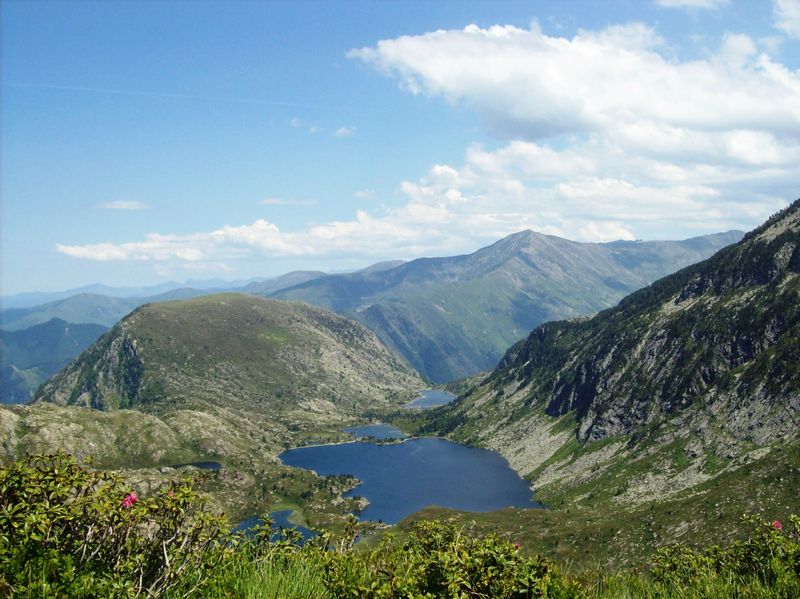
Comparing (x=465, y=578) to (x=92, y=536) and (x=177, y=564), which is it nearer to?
(x=177, y=564)

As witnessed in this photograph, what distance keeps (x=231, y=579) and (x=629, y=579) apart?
10.7 meters

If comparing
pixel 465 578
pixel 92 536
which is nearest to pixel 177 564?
pixel 92 536

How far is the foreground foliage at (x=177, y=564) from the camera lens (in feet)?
30.6

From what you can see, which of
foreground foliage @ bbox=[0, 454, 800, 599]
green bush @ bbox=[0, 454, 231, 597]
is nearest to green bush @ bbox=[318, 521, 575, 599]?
foreground foliage @ bbox=[0, 454, 800, 599]

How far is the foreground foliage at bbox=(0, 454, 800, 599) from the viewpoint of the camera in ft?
30.6

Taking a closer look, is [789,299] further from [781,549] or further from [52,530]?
[52,530]

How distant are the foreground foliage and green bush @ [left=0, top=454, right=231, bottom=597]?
0.08ft

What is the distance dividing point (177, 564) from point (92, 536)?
189cm

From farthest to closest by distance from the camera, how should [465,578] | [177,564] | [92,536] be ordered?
[177,564] → [92,536] → [465,578]

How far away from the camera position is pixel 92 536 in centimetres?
1066

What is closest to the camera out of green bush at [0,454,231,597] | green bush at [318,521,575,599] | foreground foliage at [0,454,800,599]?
green bush at [0,454,231,597]

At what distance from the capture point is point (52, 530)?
1034 cm

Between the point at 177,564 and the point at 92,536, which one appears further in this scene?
the point at 177,564

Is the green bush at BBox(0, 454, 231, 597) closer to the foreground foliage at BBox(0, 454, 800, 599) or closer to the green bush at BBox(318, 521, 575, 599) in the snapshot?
the foreground foliage at BBox(0, 454, 800, 599)
